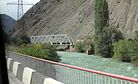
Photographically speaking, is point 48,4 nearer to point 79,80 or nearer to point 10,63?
point 10,63

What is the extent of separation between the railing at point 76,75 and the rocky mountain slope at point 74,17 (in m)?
69.3

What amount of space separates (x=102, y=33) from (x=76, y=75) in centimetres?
7050

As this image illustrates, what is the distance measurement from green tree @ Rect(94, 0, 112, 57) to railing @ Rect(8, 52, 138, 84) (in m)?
58.8

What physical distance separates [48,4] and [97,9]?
8870 centimetres

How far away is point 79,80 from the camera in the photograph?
10633 mm

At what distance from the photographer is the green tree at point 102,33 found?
2970 inches

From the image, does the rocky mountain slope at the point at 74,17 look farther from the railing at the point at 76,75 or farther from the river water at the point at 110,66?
the railing at the point at 76,75

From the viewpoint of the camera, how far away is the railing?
8156 mm

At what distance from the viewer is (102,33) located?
81000 mm

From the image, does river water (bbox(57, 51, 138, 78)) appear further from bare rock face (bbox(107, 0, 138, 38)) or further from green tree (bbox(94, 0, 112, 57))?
bare rock face (bbox(107, 0, 138, 38))

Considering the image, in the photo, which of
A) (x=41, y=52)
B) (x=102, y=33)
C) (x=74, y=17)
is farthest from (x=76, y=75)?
(x=74, y=17)

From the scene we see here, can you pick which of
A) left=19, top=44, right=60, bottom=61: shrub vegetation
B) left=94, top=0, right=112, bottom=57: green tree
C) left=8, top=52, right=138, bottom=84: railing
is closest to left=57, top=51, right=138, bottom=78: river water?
left=19, top=44, right=60, bottom=61: shrub vegetation

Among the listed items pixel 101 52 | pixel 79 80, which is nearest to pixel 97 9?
pixel 101 52

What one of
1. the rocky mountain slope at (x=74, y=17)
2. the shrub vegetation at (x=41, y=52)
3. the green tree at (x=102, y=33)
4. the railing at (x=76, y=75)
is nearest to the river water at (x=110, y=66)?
the shrub vegetation at (x=41, y=52)
